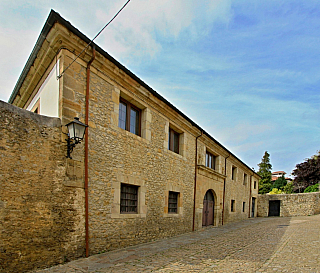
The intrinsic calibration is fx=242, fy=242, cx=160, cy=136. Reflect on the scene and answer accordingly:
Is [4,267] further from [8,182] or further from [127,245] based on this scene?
[127,245]

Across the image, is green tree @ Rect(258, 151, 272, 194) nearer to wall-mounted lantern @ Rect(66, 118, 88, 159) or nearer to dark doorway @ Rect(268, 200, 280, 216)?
dark doorway @ Rect(268, 200, 280, 216)

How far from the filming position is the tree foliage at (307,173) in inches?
1143

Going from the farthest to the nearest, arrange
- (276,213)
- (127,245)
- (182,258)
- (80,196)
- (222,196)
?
1. (276,213)
2. (222,196)
3. (127,245)
4. (182,258)
5. (80,196)

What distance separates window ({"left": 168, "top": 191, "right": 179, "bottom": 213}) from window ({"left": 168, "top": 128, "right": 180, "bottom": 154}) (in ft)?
6.04

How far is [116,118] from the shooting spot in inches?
271

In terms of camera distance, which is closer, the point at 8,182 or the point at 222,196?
the point at 8,182

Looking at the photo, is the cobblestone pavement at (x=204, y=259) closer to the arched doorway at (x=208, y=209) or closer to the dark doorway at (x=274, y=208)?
the arched doorway at (x=208, y=209)

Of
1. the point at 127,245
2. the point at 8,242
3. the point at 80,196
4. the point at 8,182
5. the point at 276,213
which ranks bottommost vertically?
the point at 276,213

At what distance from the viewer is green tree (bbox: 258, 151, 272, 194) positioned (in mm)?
39516

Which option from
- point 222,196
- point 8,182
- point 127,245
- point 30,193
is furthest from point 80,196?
point 222,196

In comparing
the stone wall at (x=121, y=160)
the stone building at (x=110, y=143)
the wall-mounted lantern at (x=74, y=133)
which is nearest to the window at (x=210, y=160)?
the stone building at (x=110, y=143)

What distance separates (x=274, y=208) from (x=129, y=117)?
2187 cm

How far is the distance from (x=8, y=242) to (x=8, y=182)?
1.05m

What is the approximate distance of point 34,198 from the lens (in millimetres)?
4727
